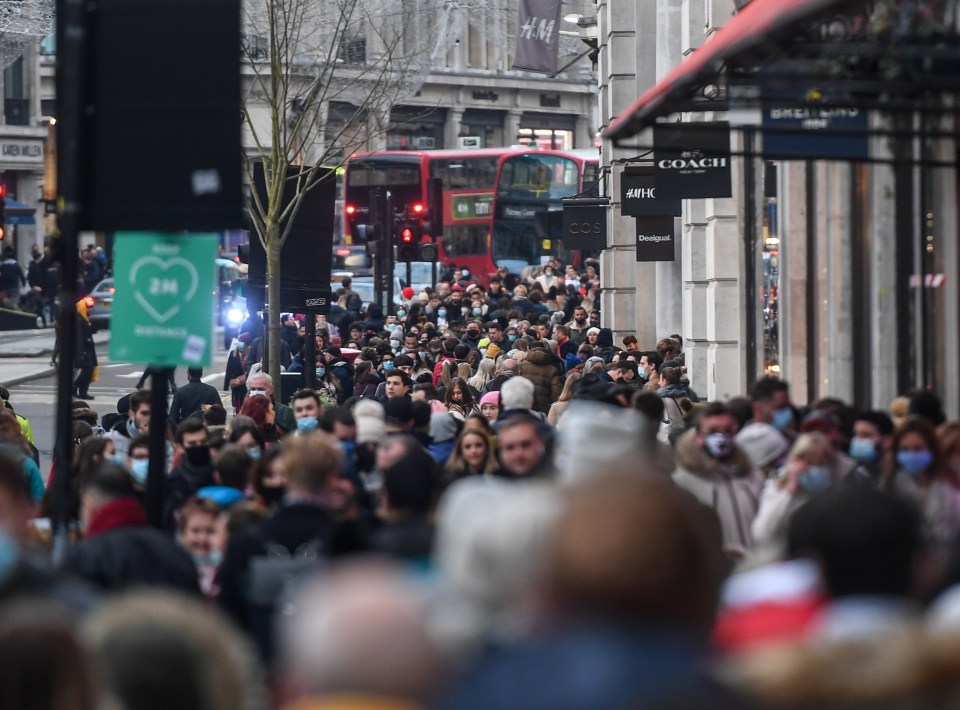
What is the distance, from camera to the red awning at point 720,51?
303 inches

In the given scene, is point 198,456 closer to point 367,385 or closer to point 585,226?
point 367,385

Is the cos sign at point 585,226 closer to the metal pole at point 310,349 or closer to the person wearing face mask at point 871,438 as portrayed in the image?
the metal pole at point 310,349

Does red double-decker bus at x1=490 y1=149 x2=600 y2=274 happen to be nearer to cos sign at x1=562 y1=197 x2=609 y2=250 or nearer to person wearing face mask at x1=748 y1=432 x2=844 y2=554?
cos sign at x1=562 y1=197 x2=609 y2=250

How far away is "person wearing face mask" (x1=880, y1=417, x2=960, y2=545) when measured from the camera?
25.2 ft

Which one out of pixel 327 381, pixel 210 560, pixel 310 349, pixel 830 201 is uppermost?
pixel 830 201

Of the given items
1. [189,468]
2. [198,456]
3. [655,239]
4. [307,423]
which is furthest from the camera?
[655,239]

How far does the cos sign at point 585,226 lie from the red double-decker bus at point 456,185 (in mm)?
25031

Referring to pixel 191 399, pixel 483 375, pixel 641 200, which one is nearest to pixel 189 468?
pixel 191 399

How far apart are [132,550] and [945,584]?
2890 mm

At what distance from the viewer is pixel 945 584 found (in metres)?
4.30

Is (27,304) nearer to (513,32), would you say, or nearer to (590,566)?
(513,32)

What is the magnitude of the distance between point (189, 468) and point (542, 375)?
7655 mm

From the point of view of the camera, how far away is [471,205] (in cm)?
5641

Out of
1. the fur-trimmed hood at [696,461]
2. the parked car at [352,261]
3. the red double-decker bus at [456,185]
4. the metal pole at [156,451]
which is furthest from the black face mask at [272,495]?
the parked car at [352,261]
